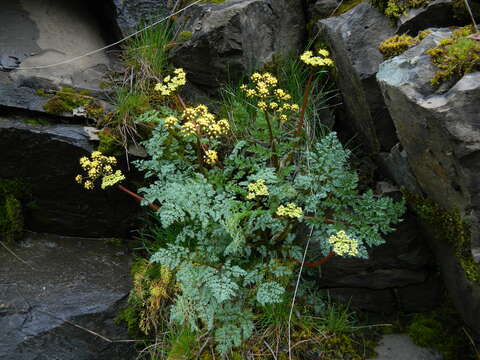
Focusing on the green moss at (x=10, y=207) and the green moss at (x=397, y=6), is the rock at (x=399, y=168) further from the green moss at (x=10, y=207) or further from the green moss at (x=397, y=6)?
the green moss at (x=10, y=207)

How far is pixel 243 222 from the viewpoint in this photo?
9.64 feet

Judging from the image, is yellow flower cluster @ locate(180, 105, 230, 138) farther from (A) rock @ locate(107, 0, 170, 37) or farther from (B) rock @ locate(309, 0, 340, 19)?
(A) rock @ locate(107, 0, 170, 37)

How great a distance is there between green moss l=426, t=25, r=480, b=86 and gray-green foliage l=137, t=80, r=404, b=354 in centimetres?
71

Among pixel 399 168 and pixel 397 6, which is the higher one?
A: pixel 397 6

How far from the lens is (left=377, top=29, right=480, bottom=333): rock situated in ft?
7.13

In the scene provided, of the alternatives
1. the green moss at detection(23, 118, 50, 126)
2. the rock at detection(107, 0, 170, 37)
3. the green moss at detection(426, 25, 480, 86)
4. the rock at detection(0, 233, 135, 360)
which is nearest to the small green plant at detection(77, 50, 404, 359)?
the rock at detection(0, 233, 135, 360)

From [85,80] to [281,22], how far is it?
177cm

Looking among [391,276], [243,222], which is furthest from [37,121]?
[391,276]

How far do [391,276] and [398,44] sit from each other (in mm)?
1528

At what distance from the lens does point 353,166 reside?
3.34 m

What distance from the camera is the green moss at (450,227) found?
94.4 inches

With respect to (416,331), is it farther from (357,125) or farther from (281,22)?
(281,22)

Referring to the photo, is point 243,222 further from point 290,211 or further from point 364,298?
point 364,298

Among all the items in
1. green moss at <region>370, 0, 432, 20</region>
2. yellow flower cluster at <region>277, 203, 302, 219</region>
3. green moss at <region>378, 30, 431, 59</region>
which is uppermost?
green moss at <region>370, 0, 432, 20</region>
